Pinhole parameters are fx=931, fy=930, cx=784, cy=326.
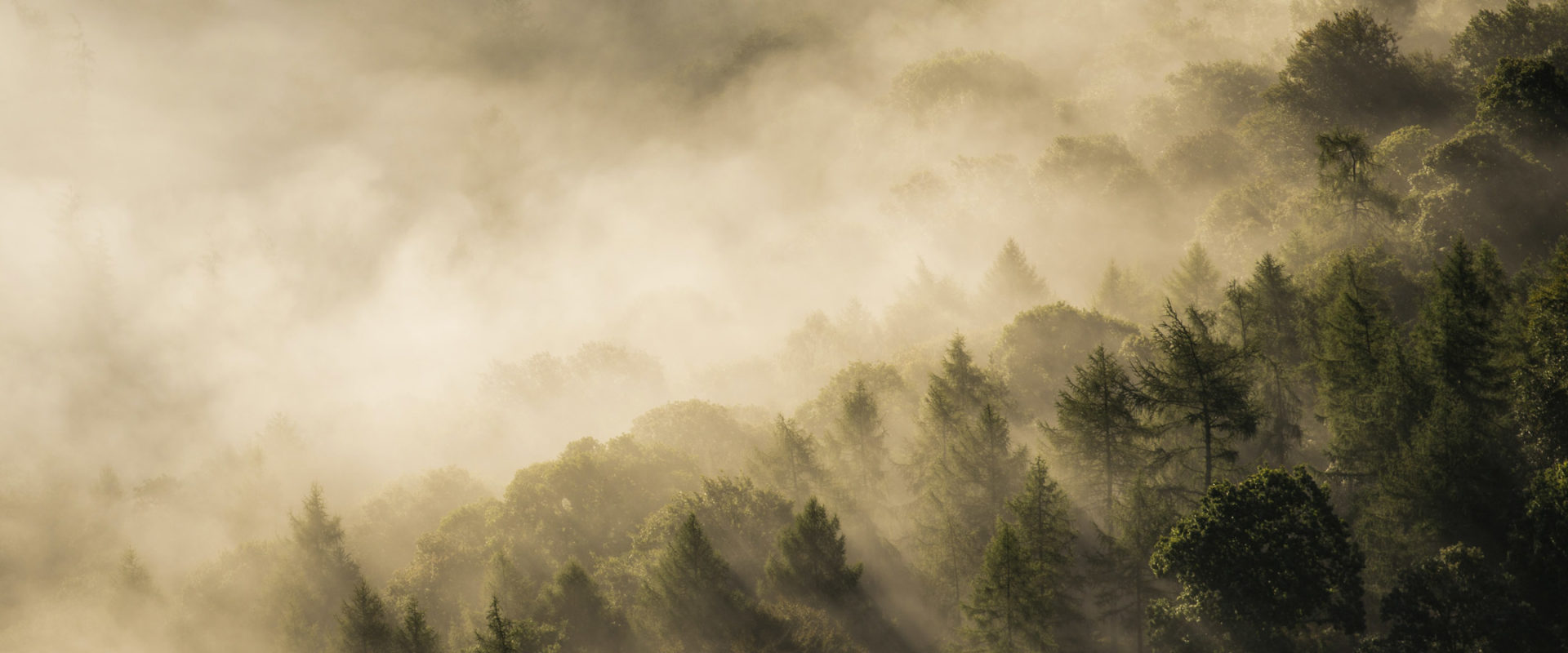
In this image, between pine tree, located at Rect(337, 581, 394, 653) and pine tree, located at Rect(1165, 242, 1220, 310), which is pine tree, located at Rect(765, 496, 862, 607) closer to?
pine tree, located at Rect(337, 581, 394, 653)

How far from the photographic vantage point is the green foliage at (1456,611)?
36938 millimetres

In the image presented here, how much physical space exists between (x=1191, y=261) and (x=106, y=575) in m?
135

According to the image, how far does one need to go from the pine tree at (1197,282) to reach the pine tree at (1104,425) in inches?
1083

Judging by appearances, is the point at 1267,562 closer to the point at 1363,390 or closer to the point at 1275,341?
the point at 1363,390

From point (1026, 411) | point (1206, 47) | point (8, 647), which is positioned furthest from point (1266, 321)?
point (8, 647)

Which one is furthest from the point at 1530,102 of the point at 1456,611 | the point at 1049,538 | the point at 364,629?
the point at 364,629

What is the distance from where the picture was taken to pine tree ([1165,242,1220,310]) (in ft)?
238

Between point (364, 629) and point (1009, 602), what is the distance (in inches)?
1564

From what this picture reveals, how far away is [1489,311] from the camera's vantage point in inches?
1770

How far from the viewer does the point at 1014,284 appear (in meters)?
115

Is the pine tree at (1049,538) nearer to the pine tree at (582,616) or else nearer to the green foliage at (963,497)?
the green foliage at (963,497)

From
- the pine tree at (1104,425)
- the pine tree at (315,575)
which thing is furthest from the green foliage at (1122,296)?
the pine tree at (315,575)

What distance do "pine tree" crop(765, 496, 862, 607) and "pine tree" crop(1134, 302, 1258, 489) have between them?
20595 mm

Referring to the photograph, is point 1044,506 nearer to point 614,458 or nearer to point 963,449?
point 963,449
